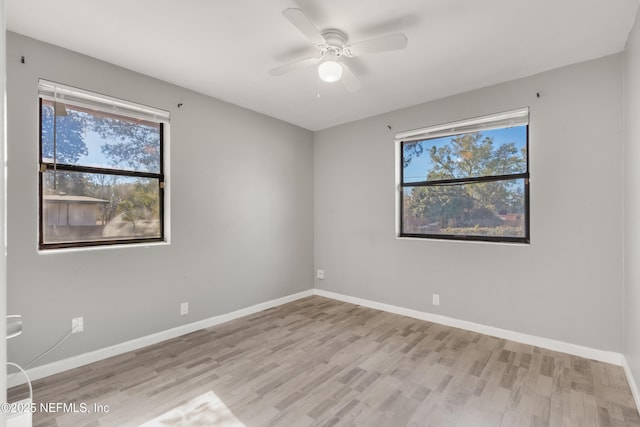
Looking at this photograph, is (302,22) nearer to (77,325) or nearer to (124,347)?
(77,325)

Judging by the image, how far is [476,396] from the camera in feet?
6.79

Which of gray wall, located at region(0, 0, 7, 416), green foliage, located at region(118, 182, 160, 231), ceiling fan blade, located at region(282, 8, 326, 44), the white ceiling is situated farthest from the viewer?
green foliage, located at region(118, 182, 160, 231)

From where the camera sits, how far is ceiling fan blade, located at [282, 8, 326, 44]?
1668 mm

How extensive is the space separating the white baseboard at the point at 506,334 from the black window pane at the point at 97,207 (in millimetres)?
2841

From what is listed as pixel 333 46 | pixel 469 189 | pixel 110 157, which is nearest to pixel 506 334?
pixel 469 189

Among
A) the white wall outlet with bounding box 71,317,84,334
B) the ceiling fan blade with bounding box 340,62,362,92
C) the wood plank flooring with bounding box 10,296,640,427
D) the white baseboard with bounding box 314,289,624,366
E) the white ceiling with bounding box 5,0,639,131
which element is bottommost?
the wood plank flooring with bounding box 10,296,640,427

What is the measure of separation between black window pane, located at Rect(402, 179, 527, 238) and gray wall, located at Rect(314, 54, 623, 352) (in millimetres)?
157

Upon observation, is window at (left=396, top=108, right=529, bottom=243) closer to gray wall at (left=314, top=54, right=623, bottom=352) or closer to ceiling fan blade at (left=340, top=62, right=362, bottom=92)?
gray wall at (left=314, top=54, right=623, bottom=352)

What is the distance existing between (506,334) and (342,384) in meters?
1.87

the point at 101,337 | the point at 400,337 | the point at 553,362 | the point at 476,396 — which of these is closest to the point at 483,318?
the point at 553,362

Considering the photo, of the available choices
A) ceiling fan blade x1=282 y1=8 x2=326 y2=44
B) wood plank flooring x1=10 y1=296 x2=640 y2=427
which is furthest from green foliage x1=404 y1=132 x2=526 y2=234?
ceiling fan blade x1=282 y1=8 x2=326 y2=44

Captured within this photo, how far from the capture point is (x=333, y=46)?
87.4 inches

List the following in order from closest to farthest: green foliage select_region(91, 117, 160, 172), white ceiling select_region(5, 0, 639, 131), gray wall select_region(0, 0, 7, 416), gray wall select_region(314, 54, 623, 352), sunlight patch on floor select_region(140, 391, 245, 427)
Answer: gray wall select_region(0, 0, 7, 416) → sunlight patch on floor select_region(140, 391, 245, 427) → white ceiling select_region(5, 0, 639, 131) → gray wall select_region(314, 54, 623, 352) → green foliage select_region(91, 117, 160, 172)

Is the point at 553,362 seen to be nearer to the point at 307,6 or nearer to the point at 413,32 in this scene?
the point at 413,32
